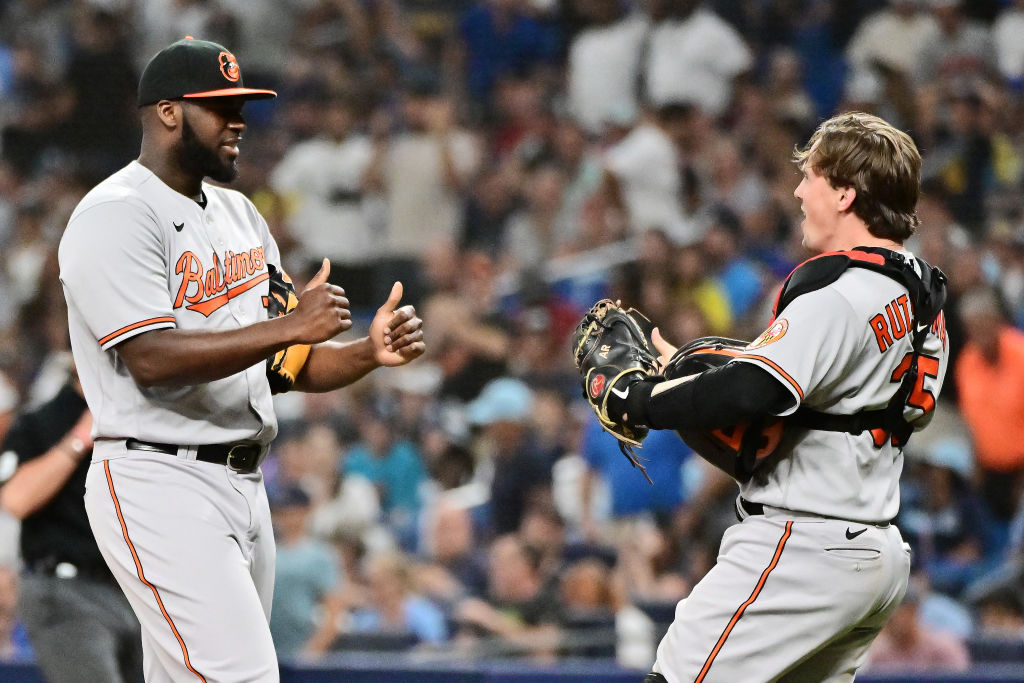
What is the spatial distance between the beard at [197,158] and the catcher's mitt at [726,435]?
4.03 ft

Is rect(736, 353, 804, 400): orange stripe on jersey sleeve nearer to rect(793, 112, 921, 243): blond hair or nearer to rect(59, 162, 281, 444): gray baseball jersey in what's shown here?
rect(793, 112, 921, 243): blond hair

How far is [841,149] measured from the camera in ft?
10.2

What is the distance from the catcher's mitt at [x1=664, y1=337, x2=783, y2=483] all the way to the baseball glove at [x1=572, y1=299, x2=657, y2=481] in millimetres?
92

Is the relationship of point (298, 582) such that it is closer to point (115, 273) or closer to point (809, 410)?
point (115, 273)

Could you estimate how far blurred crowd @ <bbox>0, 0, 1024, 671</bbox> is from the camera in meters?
6.51

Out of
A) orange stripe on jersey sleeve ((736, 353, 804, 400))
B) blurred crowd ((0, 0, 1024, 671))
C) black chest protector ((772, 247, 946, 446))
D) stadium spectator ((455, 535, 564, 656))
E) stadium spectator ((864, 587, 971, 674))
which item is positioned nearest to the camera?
orange stripe on jersey sleeve ((736, 353, 804, 400))

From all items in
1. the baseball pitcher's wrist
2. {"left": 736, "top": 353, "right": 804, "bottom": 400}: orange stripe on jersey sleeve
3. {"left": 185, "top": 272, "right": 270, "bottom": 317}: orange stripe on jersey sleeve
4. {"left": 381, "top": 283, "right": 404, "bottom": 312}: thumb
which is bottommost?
the baseball pitcher's wrist

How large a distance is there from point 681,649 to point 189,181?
5.52 ft

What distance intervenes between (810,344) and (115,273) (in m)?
1.60

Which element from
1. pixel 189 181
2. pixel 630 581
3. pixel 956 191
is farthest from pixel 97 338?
pixel 956 191

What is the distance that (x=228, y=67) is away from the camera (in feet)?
10.9

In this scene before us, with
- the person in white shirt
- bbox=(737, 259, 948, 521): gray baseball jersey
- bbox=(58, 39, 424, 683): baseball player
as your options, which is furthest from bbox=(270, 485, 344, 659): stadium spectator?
the person in white shirt

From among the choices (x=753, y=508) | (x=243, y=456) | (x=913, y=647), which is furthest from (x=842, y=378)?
(x=913, y=647)

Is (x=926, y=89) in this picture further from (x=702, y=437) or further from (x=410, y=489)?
(x=702, y=437)
